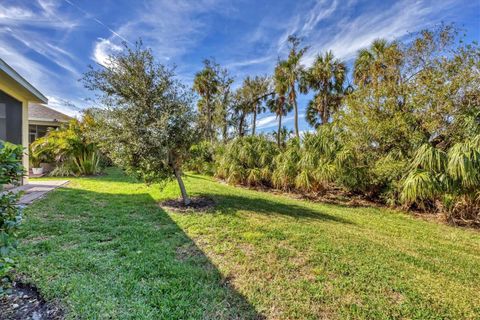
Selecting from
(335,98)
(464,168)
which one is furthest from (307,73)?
(464,168)

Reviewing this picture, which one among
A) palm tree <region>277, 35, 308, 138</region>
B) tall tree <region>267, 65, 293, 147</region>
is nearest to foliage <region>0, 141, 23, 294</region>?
tall tree <region>267, 65, 293, 147</region>

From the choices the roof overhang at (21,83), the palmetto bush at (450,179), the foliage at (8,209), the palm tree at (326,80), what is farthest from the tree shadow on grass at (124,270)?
the palm tree at (326,80)

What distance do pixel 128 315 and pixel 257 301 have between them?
1282 millimetres

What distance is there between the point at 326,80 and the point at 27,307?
19766 mm

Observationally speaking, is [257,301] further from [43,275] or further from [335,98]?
[335,98]

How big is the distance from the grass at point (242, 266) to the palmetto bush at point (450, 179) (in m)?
0.78

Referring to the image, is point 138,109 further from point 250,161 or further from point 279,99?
point 279,99

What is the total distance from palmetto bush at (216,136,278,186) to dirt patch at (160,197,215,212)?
346 cm

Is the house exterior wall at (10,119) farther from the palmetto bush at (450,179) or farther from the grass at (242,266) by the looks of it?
the palmetto bush at (450,179)

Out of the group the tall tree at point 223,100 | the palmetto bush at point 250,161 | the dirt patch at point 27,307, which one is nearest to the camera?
the dirt patch at point 27,307

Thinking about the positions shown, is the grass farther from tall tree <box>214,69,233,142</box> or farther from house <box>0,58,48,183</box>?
tall tree <box>214,69,233,142</box>

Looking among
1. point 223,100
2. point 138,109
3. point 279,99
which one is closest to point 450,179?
point 138,109

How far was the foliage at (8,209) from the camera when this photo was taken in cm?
166

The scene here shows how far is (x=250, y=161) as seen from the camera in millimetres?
10461
